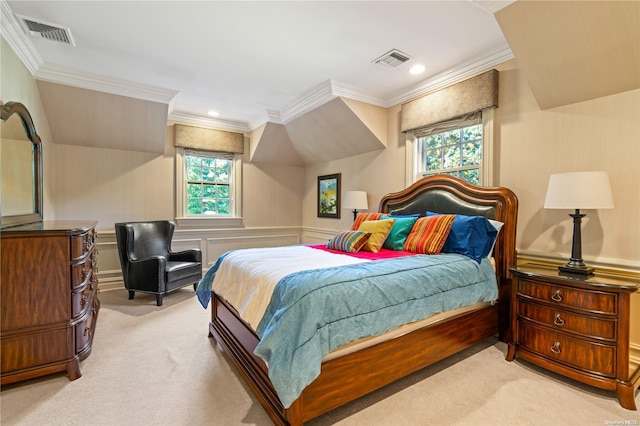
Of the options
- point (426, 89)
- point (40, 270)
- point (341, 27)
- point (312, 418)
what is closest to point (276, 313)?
point (312, 418)

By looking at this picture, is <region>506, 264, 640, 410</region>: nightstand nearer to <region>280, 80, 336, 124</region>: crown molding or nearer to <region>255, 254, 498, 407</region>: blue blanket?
<region>255, 254, 498, 407</region>: blue blanket

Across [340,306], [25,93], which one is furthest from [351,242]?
[25,93]

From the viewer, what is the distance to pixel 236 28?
256 cm

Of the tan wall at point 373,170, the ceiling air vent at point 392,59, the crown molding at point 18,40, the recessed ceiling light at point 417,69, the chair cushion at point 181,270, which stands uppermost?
the recessed ceiling light at point 417,69

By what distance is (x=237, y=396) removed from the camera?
76.2 inches

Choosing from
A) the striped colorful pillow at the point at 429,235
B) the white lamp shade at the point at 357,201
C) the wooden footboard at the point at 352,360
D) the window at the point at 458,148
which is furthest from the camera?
the white lamp shade at the point at 357,201

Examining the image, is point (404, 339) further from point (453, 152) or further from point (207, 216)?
point (207, 216)

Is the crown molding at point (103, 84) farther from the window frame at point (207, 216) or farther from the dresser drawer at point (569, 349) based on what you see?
the dresser drawer at point (569, 349)

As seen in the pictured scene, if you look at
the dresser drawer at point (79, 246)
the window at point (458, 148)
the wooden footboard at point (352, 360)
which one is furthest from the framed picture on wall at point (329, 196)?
the dresser drawer at point (79, 246)

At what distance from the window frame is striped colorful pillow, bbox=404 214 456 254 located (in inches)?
139

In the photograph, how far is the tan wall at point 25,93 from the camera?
8.23ft

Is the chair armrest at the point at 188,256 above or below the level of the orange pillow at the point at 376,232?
below

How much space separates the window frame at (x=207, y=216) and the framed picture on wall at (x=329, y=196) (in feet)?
4.83

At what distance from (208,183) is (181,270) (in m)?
1.88
